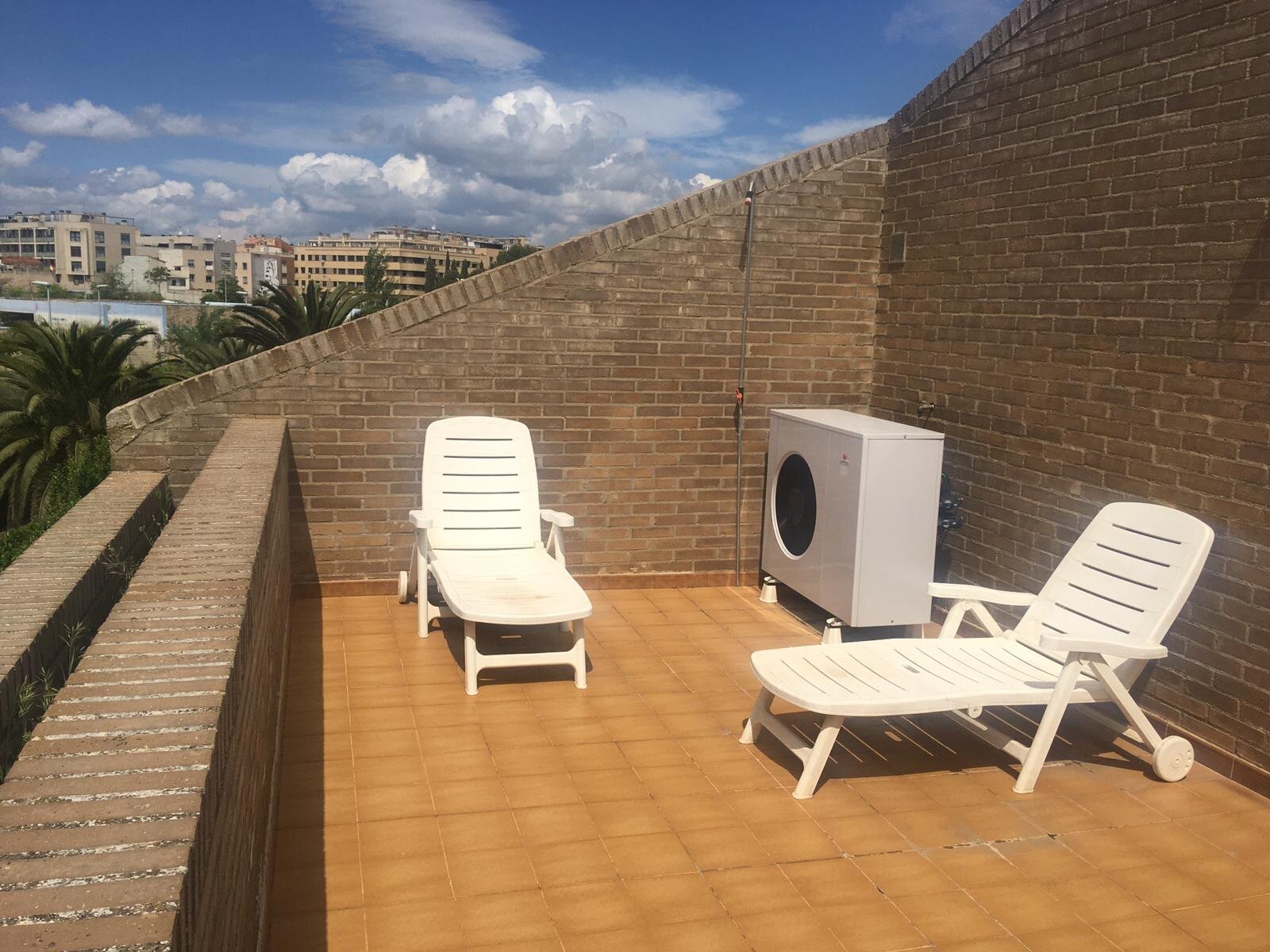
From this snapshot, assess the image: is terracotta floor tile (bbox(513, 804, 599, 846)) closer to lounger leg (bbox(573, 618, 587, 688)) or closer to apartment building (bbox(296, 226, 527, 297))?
lounger leg (bbox(573, 618, 587, 688))

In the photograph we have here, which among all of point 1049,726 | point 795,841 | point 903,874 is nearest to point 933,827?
point 903,874

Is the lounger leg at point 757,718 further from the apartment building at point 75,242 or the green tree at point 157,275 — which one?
the apartment building at point 75,242

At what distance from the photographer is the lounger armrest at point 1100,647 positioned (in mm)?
4043

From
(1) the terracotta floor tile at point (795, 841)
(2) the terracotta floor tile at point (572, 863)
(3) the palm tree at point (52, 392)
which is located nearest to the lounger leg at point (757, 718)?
(1) the terracotta floor tile at point (795, 841)

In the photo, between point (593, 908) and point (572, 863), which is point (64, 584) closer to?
point (572, 863)

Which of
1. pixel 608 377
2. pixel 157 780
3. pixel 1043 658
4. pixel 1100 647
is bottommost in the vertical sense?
pixel 1043 658

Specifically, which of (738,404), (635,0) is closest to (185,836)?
(738,404)

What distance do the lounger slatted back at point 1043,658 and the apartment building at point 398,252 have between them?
9904 centimetres

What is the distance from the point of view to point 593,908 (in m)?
3.26

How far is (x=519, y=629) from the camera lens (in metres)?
5.98

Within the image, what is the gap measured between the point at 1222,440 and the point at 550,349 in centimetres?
374

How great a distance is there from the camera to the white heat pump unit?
18.7 ft

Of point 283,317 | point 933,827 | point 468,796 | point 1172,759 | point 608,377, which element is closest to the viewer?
point 933,827

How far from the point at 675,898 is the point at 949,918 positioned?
0.83m
